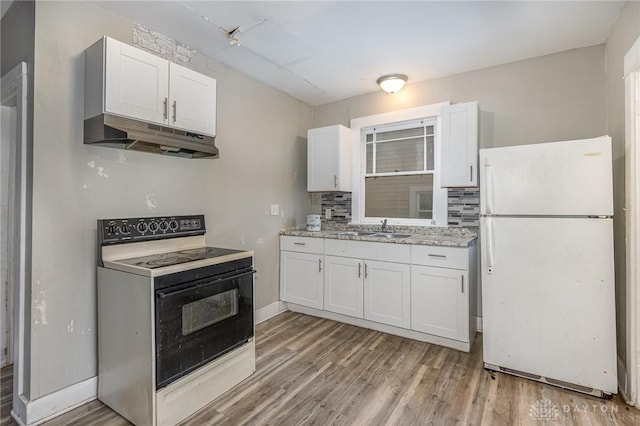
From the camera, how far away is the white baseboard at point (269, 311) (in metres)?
3.33

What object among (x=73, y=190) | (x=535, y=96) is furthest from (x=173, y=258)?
(x=535, y=96)

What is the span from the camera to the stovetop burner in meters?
1.90

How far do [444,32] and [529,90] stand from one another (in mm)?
1105

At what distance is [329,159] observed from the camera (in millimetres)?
3713

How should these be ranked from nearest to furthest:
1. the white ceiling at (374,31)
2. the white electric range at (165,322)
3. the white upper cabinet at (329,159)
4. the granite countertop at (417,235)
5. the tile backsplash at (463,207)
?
the white electric range at (165,322) < the white ceiling at (374,31) < the granite countertop at (417,235) < the tile backsplash at (463,207) < the white upper cabinet at (329,159)

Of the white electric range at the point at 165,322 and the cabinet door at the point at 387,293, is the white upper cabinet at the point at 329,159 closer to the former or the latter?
the cabinet door at the point at 387,293

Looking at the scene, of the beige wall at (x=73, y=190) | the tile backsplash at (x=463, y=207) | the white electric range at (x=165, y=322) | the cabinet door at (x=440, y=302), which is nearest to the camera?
the white electric range at (x=165, y=322)

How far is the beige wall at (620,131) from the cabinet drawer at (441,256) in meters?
0.96

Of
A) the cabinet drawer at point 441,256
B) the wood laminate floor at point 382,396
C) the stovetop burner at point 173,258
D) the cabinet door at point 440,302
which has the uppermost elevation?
the stovetop burner at point 173,258

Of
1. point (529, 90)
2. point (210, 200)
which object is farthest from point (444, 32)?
point (210, 200)

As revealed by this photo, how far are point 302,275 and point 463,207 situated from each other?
1.84 metres

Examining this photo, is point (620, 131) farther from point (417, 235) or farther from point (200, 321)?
point (200, 321)

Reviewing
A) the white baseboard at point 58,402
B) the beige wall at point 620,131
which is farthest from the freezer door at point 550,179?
the white baseboard at point 58,402

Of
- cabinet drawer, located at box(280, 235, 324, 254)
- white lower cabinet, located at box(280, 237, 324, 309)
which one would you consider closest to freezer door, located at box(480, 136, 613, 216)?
cabinet drawer, located at box(280, 235, 324, 254)
